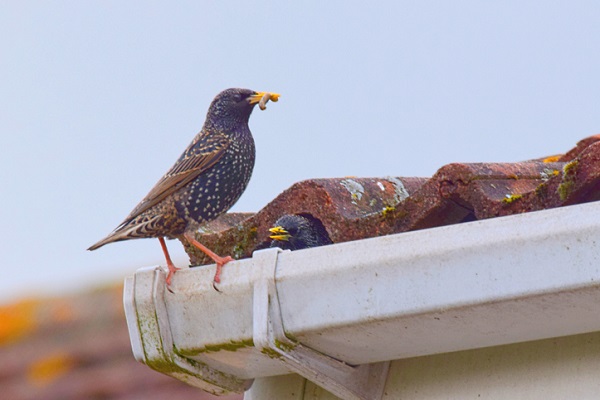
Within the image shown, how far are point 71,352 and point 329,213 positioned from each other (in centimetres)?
223

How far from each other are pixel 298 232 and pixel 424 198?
0.52 metres

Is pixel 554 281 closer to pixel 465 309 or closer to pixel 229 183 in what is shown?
pixel 465 309

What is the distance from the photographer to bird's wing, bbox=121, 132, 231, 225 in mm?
3996

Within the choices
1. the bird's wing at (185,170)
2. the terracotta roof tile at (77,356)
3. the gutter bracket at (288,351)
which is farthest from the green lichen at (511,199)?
the terracotta roof tile at (77,356)

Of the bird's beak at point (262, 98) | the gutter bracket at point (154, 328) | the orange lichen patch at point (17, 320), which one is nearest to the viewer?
the gutter bracket at point (154, 328)

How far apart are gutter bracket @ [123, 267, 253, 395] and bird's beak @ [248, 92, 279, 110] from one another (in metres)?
1.19

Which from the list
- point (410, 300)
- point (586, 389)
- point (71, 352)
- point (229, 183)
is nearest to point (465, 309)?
point (410, 300)

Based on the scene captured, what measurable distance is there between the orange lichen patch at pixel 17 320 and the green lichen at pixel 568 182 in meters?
3.22

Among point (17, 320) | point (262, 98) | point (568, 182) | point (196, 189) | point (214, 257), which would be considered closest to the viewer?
point (568, 182)

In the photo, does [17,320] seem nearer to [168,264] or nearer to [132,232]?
[132,232]

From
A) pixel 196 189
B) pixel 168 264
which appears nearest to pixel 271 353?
pixel 168 264

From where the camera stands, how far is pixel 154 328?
2.94 metres

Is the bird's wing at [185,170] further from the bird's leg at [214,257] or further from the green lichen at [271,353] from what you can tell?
the green lichen at [271,353]

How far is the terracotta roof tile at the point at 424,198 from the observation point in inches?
107
